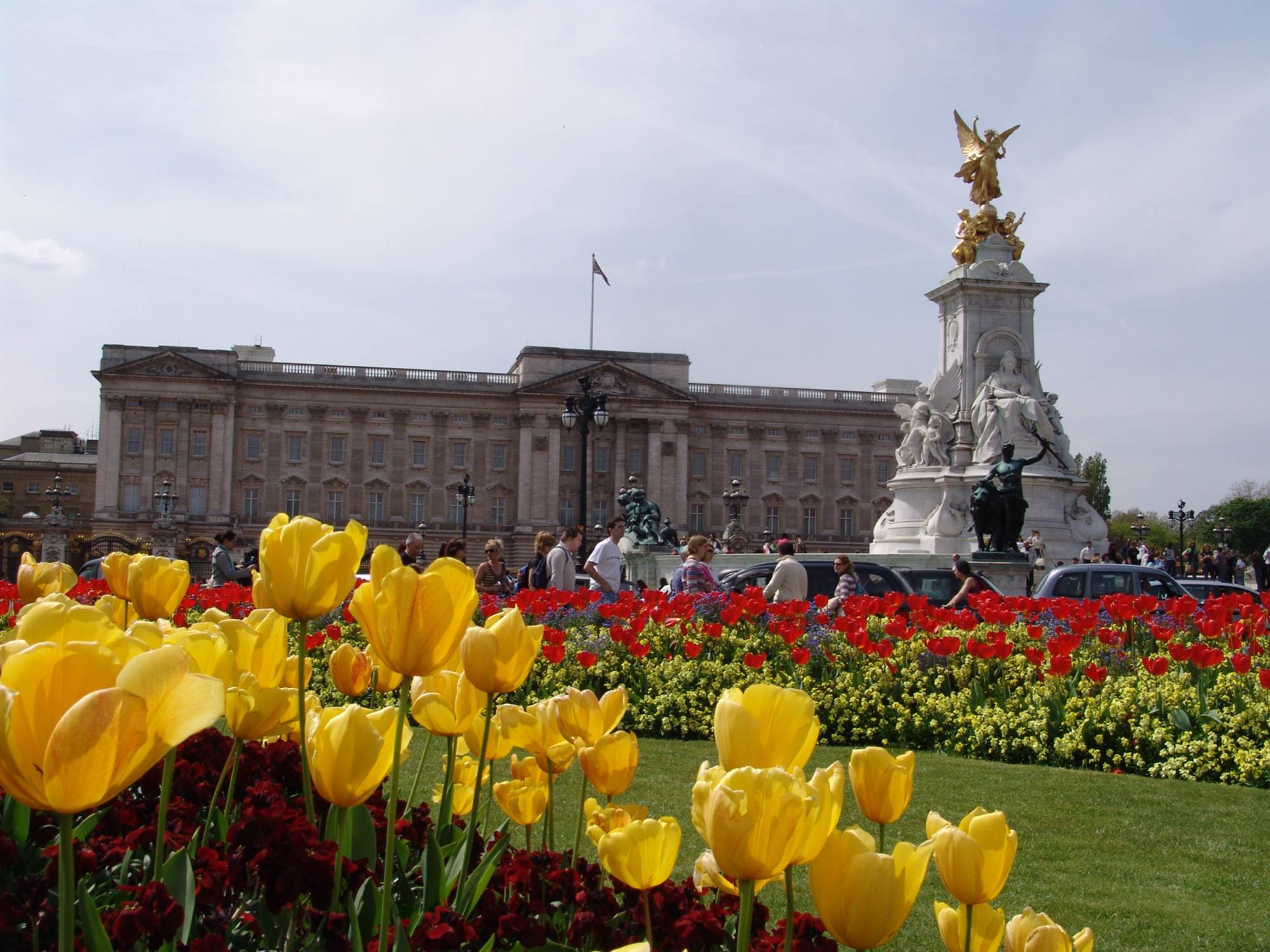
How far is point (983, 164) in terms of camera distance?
3081 cm

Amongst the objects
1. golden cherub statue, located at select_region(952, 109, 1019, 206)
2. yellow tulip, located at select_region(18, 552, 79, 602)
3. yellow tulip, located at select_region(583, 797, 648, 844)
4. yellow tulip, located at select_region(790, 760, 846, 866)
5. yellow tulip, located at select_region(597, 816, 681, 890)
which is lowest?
yellow tulip, located at select_region(583, 797, 648, 844)

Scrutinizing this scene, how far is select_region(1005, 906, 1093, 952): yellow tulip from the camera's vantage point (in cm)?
152

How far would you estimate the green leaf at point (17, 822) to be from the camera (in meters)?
2.17

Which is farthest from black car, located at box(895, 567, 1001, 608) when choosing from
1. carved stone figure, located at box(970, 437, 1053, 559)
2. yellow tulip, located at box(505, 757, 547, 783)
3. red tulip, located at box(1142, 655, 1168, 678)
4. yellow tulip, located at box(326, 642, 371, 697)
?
yellow tulip, located at box(326, 642, 371, 697)

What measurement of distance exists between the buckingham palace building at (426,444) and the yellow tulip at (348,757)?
6695 centimetres

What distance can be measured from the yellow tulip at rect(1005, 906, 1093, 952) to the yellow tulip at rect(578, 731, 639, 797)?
2.30ft

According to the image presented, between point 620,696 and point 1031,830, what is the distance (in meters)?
4.74

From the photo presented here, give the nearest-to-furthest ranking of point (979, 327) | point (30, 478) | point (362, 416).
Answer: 1. point (979, 327)
2. point (362, 416)
3. point (30, 478)

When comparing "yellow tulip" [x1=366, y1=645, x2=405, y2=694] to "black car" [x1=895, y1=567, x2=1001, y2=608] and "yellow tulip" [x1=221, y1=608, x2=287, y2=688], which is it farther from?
"black car" [x1=895, y1=567, x2=1001, y2=608]

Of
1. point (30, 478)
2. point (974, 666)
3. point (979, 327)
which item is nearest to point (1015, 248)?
point (979, 327)

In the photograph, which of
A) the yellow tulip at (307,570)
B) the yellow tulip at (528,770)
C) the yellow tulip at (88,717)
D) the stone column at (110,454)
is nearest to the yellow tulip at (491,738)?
the yellow tulip at (528,770)

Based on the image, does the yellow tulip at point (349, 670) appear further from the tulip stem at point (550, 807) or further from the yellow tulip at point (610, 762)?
the yellow tulip at point (610, 762)

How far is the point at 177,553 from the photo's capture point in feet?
166

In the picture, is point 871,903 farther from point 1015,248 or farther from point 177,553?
point 177,553
